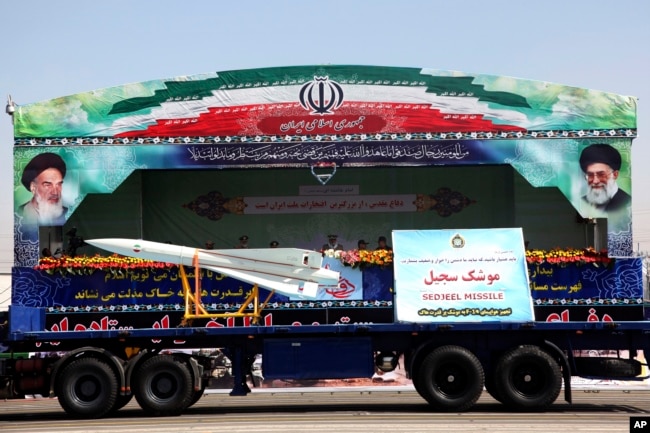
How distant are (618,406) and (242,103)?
9939 mm

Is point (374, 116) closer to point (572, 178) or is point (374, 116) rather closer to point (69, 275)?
point (572, 178)

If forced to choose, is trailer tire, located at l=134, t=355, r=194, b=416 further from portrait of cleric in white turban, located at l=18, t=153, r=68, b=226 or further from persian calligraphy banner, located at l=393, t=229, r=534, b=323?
portrait of cleric in white turban, located at l=18, t=153, r=68, b=226

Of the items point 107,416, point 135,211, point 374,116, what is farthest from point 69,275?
point 374,116

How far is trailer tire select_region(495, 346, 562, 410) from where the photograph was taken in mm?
19516

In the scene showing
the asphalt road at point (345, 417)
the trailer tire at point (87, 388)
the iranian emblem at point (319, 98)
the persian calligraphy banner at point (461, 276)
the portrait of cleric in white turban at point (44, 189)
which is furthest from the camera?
the iranian emblem at point (319, 98)

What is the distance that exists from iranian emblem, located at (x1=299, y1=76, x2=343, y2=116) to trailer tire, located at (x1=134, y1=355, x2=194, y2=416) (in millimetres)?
6435

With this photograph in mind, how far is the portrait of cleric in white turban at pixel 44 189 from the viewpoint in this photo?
22141 mm

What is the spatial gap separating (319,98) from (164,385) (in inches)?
279

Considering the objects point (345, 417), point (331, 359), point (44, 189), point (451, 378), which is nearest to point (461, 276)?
point (451, 378)

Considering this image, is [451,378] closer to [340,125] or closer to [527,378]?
[527,378]

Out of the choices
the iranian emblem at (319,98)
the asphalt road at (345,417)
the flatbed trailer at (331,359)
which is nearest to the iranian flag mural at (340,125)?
the iranian emblem at (319,98)

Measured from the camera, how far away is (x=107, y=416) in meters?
19.8

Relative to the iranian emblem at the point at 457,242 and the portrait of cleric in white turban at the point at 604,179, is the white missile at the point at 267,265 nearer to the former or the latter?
the iranian emblem at the point at 457,242

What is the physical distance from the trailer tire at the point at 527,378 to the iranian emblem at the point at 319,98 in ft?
21.7
